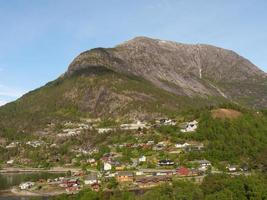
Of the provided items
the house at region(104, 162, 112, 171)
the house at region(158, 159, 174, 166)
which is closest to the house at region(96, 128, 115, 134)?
the house at region(104, 162, 112, 171)

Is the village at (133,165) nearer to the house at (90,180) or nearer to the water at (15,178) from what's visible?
the house at (90,180)

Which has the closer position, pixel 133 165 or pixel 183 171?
pixel 183 171

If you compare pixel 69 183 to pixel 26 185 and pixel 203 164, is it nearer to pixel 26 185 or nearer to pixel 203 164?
pixel 26 185

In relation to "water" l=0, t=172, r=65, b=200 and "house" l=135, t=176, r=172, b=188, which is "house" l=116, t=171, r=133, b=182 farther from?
"water" l=0, t=172, r=65, b=200

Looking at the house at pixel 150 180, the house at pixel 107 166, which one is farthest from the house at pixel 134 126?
the house at pixel 150 180

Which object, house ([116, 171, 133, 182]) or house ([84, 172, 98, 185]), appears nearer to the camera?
house ([84, 172, 98, 185])

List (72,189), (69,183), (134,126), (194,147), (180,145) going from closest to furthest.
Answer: (72,189), (69,183), (194,147), (180,145), (134,126)

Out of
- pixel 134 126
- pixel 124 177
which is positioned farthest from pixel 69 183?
pixel 134 126
